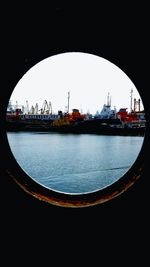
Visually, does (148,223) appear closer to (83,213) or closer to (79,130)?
(83,213)

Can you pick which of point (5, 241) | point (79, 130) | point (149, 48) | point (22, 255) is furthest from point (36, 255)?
point (79, 130)

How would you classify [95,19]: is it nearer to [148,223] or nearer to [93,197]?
[93,197]

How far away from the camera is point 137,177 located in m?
1.53

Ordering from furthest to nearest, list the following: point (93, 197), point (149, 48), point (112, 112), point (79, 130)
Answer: point (112, 112), point (79, 130), point (93, 197), point (149, 48)

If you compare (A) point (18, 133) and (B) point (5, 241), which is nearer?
(B) point (5, 241)

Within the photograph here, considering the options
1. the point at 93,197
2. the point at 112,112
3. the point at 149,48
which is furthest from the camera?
the point at 112,112

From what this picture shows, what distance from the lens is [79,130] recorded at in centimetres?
4597

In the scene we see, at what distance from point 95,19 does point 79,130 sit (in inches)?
1751

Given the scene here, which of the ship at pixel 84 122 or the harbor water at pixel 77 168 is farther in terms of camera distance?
the ship at pixel 84 122

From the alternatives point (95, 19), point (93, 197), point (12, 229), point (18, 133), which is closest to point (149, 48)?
point (95, 19)

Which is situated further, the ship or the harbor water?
the ship

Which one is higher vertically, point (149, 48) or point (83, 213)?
point (149, 48)

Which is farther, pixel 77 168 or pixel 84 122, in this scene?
pixel 84 122

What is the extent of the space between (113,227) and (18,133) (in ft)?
176
